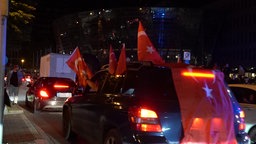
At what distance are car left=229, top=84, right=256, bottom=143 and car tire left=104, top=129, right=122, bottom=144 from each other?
400 centimetres

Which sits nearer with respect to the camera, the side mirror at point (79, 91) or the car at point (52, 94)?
the side mirror at point (79, 91)

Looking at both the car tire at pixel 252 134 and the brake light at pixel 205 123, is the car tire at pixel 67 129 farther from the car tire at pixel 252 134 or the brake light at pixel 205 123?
the brake light at pixel 205 123

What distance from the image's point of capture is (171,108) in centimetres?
656

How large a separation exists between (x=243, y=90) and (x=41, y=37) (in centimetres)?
8349

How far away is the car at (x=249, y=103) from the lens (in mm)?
10281

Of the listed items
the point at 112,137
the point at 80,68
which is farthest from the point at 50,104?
the point at 112,137

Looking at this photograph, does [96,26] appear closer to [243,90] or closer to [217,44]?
[217,44]

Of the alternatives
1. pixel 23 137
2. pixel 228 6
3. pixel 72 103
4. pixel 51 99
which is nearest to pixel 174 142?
pixel 72 103

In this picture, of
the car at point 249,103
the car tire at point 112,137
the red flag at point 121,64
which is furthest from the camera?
the car at point 249,103

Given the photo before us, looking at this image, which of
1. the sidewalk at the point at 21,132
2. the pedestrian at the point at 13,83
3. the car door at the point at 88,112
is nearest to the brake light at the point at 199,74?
the car door at the point at 88,112

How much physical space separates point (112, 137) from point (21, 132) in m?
4.56

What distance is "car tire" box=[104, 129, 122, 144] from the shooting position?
6924 millimetres

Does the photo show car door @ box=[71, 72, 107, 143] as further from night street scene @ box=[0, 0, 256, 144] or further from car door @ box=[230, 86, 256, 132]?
car door @ box=[230, 86, 256, 132]

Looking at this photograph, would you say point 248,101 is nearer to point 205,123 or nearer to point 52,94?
point 205,123
